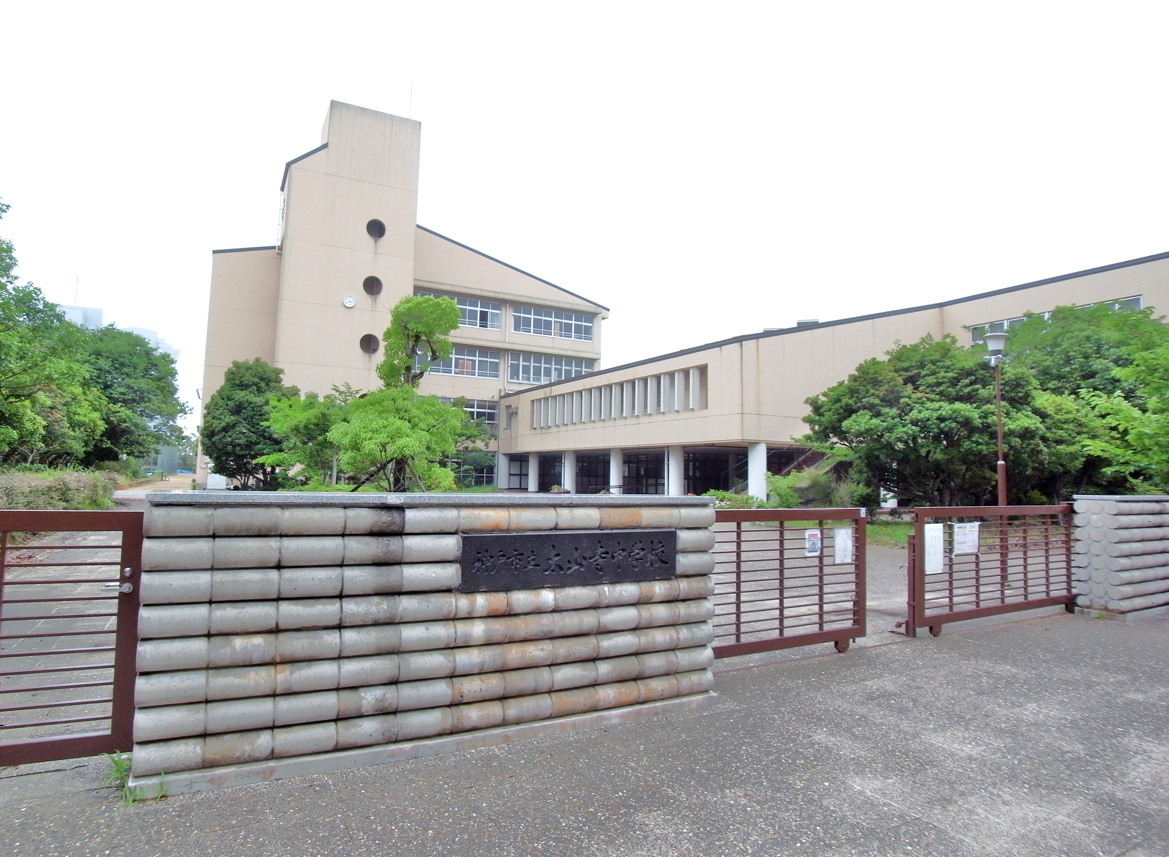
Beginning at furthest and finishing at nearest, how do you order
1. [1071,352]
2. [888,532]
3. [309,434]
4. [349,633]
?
A: [1071,352] → [309,434] → [888,532] → [349,633]

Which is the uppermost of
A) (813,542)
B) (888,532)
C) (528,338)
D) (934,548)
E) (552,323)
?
(552,323)

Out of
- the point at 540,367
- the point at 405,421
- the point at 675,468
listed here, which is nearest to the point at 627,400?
the point at 675,468

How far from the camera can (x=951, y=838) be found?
10.7ft

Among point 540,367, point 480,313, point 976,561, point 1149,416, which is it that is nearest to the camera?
point 976,561

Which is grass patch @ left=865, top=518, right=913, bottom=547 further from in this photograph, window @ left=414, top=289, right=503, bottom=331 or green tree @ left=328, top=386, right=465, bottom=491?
window @ left=414, top=289, right=503, bottom=331

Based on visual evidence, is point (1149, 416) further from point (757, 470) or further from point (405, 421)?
point (757, 470)

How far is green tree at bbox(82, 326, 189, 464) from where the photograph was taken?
112ft

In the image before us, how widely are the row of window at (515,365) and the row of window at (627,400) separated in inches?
222

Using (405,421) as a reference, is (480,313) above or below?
above

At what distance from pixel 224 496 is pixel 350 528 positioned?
0.65m

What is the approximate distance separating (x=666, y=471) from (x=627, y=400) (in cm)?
401

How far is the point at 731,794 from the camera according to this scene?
365cm

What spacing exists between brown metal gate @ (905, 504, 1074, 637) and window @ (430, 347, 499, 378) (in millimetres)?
39119

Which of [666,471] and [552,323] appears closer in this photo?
[666,471]
